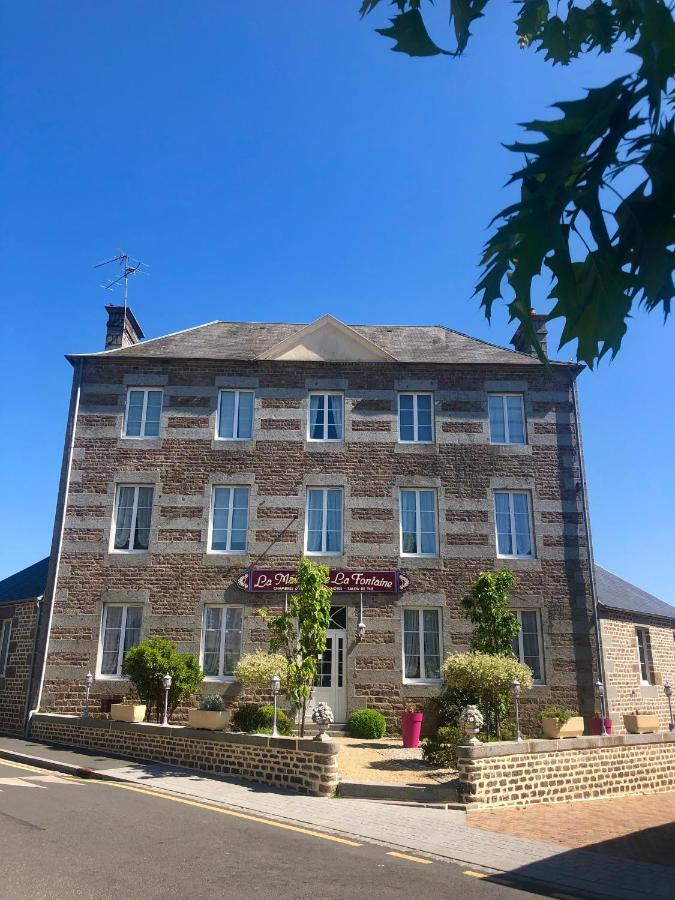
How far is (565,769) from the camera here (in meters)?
11.0

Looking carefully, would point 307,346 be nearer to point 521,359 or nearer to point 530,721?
point 521,359

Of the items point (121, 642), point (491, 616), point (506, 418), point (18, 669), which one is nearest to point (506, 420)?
point (506, 418)

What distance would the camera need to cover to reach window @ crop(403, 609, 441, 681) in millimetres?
15578

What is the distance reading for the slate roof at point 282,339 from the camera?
58.2 feet

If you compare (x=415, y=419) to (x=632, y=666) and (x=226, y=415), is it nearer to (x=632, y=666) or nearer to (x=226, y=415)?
(x=226, y=415)

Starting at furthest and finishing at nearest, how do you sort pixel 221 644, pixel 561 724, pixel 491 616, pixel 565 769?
1. pixel 221 644
2. pixel 491 616
3. pixel 561 724
4. pixel 565 769

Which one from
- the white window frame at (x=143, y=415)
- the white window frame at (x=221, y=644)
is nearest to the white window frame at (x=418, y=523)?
the white window frame at (x=221, y=644)

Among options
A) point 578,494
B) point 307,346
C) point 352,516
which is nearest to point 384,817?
point 352,516

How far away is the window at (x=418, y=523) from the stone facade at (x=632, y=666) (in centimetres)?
437

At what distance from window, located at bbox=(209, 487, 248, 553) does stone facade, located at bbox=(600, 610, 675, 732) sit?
8687 millimetres

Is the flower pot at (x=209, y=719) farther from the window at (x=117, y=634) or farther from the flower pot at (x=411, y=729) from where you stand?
the flower pot at (x=411, y=729)

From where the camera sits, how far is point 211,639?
15758mm

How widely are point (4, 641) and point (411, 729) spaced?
10.3 m

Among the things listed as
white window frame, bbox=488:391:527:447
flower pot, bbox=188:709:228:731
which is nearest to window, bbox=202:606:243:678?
flower pot, bbox=188:709:228:731
